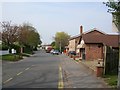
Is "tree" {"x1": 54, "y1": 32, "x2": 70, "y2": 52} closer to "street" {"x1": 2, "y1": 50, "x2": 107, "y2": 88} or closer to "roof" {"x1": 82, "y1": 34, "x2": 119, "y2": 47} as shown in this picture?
"roof" {"x1": 82, "y1": 34, "x2": 119, "y2": 47}

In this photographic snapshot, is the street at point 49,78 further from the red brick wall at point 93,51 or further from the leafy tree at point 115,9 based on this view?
the red brick wall at point 93,51

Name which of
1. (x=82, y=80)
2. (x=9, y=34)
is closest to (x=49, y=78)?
(x=82, y=80)

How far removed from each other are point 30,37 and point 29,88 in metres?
86.4

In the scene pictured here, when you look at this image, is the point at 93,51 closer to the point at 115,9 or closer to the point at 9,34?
the point at 9,34

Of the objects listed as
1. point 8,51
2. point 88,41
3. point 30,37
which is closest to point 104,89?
→ point 88,41

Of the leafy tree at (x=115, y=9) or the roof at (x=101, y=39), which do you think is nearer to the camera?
the leafy tree at (x=115, y=9)

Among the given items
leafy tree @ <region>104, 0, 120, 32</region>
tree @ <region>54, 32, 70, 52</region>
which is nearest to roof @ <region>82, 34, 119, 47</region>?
leafy tree @ <region>104, 0, 120, 32</region>

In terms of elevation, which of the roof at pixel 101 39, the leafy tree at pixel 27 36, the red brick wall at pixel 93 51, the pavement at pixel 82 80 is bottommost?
the pavement at pixel 82 80

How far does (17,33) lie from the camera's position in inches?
3004

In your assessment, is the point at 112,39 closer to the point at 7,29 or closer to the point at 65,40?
the point at 7,29

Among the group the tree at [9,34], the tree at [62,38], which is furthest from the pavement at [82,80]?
the tree at [62,38]

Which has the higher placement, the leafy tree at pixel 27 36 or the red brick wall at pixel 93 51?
the leafy tree at pixel 27 36

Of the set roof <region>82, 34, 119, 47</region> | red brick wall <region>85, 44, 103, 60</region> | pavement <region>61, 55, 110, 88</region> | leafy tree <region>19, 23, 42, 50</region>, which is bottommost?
pavement <region>61, 55, 110, 88</region>

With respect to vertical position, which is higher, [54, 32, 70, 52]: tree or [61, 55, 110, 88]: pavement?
[54, 32, 70, 52]: tree
